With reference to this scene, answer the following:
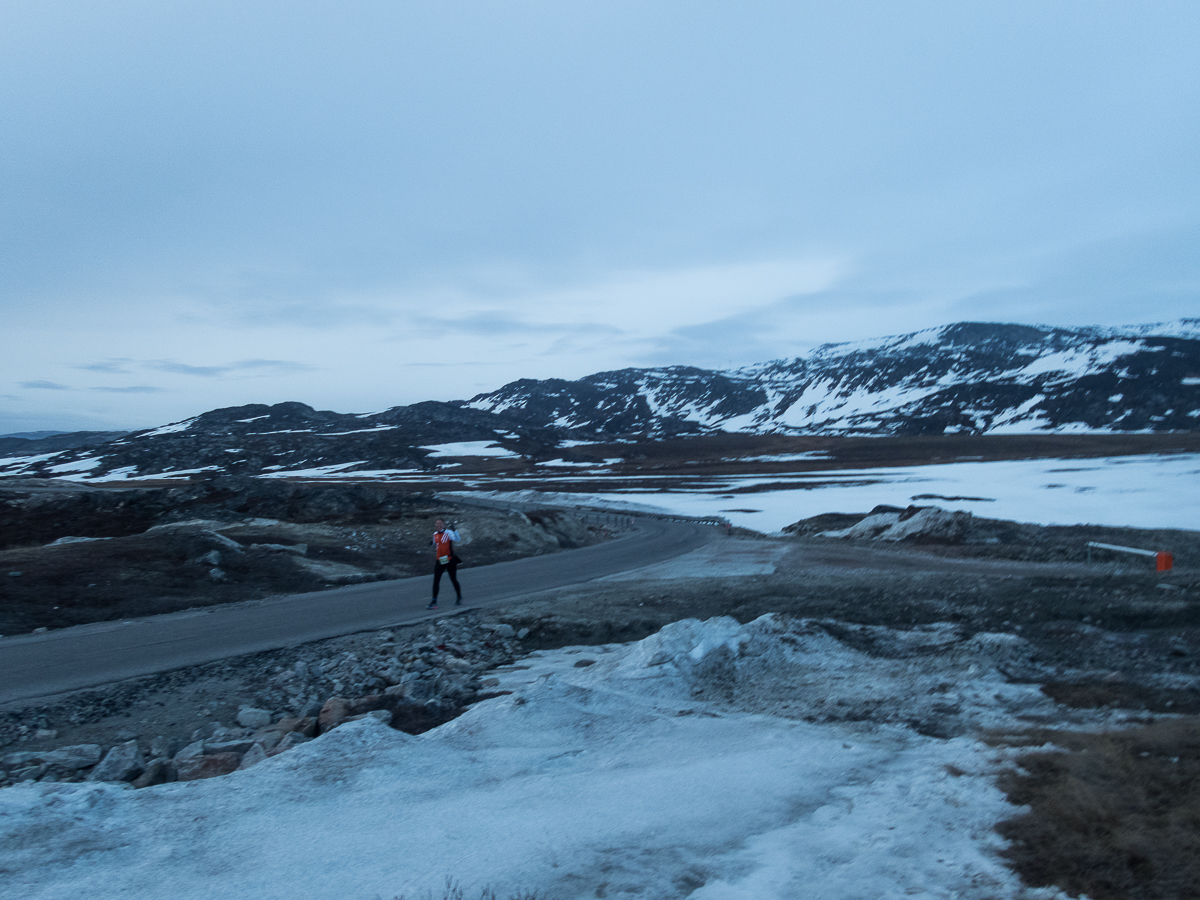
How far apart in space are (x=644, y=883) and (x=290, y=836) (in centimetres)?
230

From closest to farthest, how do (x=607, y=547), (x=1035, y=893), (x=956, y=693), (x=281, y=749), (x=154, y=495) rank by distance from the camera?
(x=1035, y=893) → (x=281, y=749) → (x=956, y=693) → (x=607, y=547) → (x=154, y=495)

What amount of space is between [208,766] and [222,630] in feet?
22.9

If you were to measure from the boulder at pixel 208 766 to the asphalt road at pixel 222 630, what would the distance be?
397 centimetres

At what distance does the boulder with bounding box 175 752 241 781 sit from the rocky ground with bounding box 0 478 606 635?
8727mm

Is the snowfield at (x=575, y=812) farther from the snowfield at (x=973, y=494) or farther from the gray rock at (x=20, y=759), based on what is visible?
the snowfield at (x=973, y=494)

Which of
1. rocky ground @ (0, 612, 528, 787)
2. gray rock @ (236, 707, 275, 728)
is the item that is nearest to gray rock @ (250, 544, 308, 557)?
rocky ground @ (0, 612, 528, 787)

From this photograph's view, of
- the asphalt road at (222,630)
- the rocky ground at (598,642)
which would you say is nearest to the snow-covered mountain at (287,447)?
the asphalt road at (222,630)

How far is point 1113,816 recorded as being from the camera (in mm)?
4539

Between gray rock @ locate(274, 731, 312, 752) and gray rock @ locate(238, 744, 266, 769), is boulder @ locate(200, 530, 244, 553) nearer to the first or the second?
gray rock @ locate(274, 731, 312, 752)

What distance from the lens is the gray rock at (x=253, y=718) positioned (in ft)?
26.1

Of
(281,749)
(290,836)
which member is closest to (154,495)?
(281,749)

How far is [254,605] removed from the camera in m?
15.0

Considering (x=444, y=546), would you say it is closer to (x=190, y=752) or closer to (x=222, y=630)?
(x=222, y=630)

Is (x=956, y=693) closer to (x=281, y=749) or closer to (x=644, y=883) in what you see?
(x=644, y=883)
